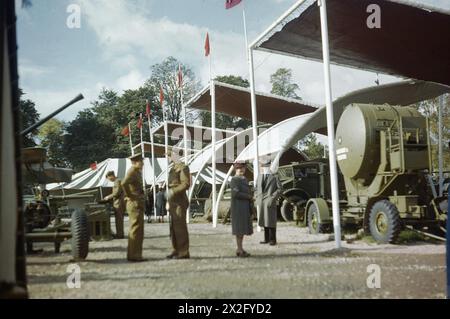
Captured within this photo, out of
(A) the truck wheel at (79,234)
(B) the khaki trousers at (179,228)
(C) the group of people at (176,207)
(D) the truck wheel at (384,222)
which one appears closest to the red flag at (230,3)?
(C) the group of people at (176,207)

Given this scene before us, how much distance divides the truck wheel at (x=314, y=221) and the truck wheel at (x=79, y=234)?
5.55 m

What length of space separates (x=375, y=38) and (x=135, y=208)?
29.0ft

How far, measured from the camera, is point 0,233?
2.78m

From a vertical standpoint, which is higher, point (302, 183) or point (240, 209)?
point (302, 183)

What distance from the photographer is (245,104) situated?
2200 centimetres

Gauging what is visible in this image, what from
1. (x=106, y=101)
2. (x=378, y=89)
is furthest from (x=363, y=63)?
(x=106, y=101)

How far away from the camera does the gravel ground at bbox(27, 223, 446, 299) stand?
4.45 metres

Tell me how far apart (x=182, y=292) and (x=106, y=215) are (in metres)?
6.47

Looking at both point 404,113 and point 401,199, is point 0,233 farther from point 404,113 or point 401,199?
point 404,113

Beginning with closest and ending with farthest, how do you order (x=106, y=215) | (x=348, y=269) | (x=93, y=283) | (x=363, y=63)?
(x=93, y=283), (x=348, y=269), (x=106, y=215), (x=363, y=63)

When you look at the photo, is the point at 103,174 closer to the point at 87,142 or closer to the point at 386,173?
the point at 87,142

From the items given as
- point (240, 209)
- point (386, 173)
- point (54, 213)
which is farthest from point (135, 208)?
point (386, 173)

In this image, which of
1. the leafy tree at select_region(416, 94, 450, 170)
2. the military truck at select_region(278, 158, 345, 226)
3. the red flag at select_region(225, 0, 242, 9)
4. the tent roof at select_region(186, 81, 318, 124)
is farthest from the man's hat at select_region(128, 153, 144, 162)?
the leafy tree at select_region(416, 94, 450, 170)

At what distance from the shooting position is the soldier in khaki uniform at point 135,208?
713 centimetres
